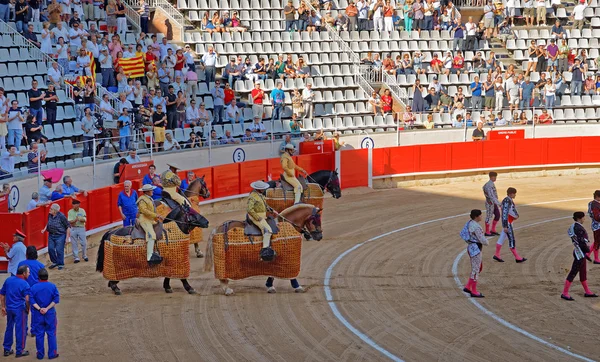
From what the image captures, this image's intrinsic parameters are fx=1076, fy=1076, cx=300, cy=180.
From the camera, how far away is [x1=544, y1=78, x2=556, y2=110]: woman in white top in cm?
3622

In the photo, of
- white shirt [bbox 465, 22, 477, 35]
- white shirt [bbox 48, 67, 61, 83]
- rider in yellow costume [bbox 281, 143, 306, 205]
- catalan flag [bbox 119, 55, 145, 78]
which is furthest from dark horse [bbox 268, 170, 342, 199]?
white shirt [bbox 465, 22, 477, 35]

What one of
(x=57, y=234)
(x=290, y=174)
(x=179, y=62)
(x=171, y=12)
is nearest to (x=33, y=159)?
(x=57, y=234)

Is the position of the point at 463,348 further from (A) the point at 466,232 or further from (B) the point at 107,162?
(B) the point at 107,162

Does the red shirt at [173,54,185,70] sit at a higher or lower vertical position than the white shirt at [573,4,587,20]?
lower

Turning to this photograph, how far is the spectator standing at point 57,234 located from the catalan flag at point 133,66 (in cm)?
1005

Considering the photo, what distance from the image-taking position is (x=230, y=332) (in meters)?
16.4

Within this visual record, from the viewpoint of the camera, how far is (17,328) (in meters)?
15.1

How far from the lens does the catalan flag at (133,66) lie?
99.3 ft

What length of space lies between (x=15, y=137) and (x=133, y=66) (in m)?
6.51

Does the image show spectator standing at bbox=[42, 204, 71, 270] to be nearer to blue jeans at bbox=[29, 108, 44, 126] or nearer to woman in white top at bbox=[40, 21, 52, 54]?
blue jeans at bbox=[29, 108, 44, 126]

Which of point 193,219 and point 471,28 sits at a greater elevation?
point 471,28

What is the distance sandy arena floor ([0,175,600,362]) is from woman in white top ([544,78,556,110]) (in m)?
12.7

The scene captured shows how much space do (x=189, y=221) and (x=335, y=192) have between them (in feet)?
24.1

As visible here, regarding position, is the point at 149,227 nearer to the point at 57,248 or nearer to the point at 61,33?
the point at 57,248
